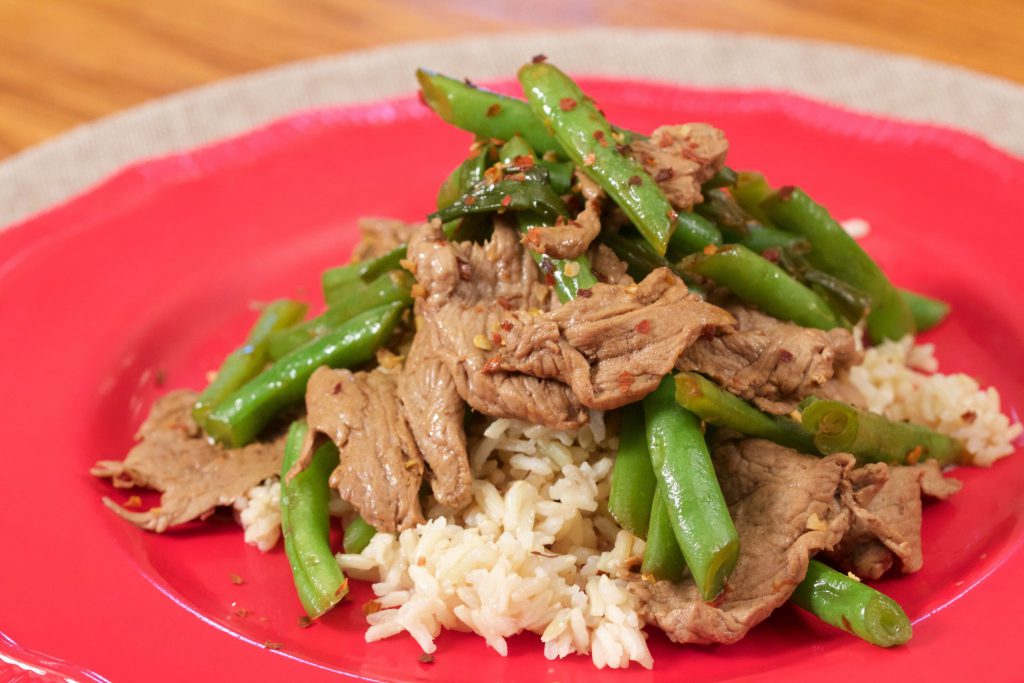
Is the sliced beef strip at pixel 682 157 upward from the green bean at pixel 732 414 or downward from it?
upward

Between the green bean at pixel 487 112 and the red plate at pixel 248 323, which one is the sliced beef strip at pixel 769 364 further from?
the green bean at pixel 487 112

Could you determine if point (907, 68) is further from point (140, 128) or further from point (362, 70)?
point (140, 128)

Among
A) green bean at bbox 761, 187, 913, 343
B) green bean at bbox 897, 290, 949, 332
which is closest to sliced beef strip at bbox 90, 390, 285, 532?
green bean at bbox 761, 187, 913, 343

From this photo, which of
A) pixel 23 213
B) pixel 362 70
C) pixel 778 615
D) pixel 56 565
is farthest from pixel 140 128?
pixel 778 615

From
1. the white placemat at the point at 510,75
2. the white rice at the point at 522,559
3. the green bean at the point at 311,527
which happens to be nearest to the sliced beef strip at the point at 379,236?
the green bean at the point at 311,527

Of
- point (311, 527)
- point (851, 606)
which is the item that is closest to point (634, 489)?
point (851, 606)
